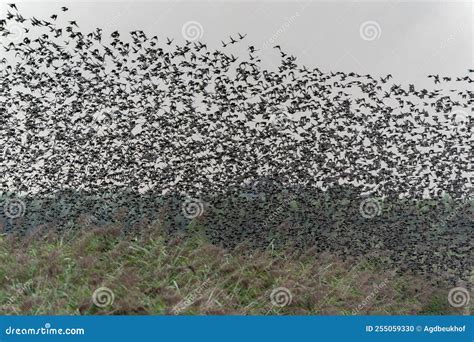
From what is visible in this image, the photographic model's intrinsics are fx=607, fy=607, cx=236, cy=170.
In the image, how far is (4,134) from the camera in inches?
425

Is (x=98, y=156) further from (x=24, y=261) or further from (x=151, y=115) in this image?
(x=24, y=261)

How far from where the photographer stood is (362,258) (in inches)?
440

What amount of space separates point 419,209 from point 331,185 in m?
2.14

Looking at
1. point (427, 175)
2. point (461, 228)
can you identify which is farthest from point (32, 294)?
point (461, 228)

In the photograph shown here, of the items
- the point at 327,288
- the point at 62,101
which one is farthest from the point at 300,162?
the point at 62,101

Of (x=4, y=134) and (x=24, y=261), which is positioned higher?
(x=4, y=134)

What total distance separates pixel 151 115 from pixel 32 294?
4.10 m

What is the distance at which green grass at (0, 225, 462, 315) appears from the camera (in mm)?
7332

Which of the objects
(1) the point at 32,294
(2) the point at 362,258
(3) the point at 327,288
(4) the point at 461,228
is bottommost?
(1) the point at 32,294

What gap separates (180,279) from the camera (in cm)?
825

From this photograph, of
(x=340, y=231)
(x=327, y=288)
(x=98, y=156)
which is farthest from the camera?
(x=340, y=231)

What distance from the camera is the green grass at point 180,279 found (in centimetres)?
733

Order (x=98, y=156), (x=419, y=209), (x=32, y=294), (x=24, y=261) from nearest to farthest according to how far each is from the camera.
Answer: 1. (x=32, y=294)
2. (x=24, y=261)
3. (x=98, y=156)
4. (x=419, y=209)

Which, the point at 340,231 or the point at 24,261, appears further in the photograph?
the point at 340,231
